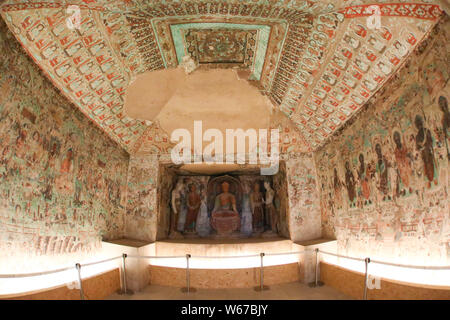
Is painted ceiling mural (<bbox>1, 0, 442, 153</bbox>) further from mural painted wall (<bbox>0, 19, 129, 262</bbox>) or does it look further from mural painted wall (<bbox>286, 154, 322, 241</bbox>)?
mural painted wall (<bbox>286, 154, 322, 241</bbox>)

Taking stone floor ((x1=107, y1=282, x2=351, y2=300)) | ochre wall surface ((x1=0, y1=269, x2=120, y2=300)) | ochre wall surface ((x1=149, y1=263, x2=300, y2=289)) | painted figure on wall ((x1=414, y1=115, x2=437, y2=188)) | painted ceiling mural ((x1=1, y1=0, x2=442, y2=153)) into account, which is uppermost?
painted ceiling mural ((x1=1, y1=0, x2=442, y2=153))

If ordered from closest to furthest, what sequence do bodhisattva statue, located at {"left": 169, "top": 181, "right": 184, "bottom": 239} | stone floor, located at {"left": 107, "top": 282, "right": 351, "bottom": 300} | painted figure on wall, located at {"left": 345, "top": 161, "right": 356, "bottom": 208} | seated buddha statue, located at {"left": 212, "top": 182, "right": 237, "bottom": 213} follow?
stone floor, located at {"left": 107, "top": 282, "right": 351, "bottom": 300}
painted figure on wall, located at {"left": 345, "top": 161, "right": 356, "bottom": 208}
bodhisattva statue, located at {"left": 169, "top": 181, "right": 184, "bottom": 239}
seated buddha statue, located at {"left": 212, "top": 182, "right": 237, "bottom": 213}

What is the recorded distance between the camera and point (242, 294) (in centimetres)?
528

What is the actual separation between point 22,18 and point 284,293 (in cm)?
599

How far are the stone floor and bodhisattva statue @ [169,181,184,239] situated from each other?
206 centimetres

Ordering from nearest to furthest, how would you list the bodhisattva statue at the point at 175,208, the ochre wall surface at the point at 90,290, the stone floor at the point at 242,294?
the ochre wall surface at the point at 90,290, the stone floor at the point at 242,294, the bodhisattva statue at the point at 175,208

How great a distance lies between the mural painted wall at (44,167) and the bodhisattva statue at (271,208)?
14.5ft

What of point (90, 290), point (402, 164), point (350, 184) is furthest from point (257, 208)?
point (90, 290)

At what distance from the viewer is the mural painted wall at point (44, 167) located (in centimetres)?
314

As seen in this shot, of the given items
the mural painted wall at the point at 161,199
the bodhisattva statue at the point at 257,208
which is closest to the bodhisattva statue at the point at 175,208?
the mural painted wall at the point at 161,199

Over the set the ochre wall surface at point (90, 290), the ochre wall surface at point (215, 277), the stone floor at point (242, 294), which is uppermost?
the ochre wall surface at point (90, 290)

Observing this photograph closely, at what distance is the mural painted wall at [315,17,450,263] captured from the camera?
308cm

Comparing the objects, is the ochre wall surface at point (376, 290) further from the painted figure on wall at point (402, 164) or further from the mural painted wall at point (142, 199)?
the mural painted wall at point (142, 199)

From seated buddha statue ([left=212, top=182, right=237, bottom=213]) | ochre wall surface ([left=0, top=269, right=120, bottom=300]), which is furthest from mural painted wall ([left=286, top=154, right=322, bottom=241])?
ochre wall surface ([left=0, top=269, right=120, bottom=300])
